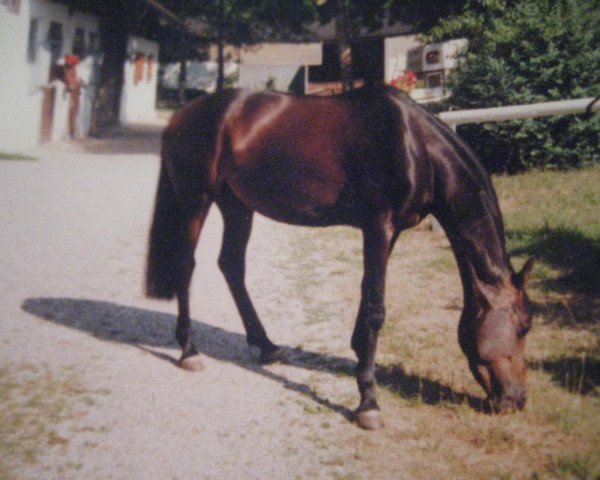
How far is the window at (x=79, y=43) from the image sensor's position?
17589mm

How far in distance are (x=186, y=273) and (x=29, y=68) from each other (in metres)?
11.9

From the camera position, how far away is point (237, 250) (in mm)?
4371

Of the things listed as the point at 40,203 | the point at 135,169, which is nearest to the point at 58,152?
the point at 135,169

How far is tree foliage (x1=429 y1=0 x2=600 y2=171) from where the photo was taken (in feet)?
26.7

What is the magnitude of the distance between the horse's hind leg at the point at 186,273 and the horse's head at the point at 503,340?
1856 mm

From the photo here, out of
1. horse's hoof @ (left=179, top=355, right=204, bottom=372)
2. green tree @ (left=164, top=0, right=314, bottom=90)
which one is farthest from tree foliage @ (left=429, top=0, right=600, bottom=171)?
green tree @ (left=164, top=0, right=314, bottom=90)

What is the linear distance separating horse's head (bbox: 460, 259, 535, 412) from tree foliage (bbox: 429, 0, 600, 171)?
223 inches

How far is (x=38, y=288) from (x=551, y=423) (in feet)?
14.0

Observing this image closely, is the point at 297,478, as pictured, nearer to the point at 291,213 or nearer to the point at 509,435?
the point at 509,435

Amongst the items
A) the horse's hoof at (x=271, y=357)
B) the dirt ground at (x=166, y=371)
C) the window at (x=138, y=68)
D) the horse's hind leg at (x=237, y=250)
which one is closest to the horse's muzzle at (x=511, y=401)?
the dirt ground at (x=166, y=371)

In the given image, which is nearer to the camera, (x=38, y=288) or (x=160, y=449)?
(x=160, y=449)

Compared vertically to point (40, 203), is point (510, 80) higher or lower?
higher

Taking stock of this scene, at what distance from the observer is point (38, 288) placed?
5277 millimetres

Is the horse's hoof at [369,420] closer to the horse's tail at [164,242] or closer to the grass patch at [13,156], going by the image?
the horse's tail at [164,242]
